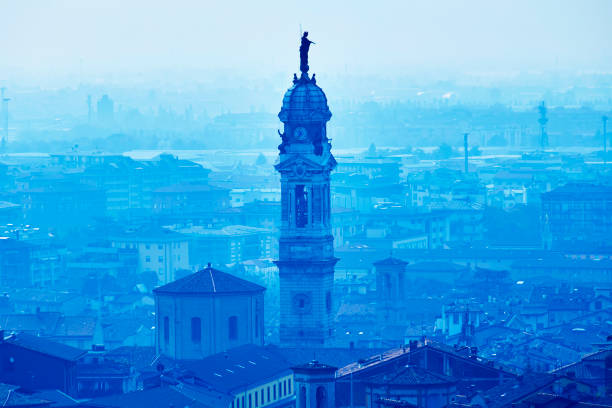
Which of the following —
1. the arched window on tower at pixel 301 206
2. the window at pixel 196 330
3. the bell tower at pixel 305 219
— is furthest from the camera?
the arched window on tower at pixel 301 206

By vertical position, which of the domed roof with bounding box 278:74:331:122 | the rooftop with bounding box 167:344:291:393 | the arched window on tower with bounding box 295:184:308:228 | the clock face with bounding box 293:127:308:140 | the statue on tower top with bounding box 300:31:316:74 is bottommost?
the rooftop with bounding box 167:344:291:393

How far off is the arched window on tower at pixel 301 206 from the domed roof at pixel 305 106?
127cm

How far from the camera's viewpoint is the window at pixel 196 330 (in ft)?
181

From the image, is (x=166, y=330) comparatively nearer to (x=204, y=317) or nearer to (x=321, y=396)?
(x=204, y=317)

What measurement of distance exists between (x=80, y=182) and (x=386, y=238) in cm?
3787

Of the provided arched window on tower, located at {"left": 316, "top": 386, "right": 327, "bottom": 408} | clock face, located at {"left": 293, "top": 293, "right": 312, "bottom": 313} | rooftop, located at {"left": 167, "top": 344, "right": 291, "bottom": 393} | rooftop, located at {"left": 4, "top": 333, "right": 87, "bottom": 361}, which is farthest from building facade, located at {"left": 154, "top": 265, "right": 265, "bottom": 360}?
arched window on tower, located at {"left": 316, "top": 386, "right": 327, "bottom": 408}

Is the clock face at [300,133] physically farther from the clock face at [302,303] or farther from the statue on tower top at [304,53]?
the clock face at [302,303]

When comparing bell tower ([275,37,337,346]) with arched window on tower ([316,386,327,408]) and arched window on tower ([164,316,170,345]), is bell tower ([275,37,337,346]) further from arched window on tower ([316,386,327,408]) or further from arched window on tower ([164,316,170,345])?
arched window on tower ([316,386,327,408])

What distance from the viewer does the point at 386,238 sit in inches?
3954

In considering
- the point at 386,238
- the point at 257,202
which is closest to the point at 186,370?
the point at 386,238

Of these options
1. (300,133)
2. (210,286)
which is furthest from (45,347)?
(300,133)

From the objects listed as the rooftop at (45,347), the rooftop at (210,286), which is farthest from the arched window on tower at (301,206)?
the rooftop at (45,347)

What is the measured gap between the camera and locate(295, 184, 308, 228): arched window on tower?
186 ft

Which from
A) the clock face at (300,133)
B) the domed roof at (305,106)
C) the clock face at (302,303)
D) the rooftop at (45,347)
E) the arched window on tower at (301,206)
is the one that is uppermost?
the domed roof at (305,106)
